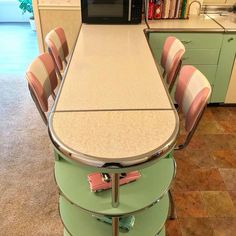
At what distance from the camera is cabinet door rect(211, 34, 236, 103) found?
2.30 metres

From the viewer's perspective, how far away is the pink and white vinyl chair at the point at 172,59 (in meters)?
1.64

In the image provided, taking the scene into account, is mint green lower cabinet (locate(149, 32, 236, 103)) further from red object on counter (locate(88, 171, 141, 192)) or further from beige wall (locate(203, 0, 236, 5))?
red object on counter (locate(88, 171, 141, 192))

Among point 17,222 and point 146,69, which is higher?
point 146,69

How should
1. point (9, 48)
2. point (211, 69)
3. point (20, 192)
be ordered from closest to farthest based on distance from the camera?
point (20, 192) → point (211, 69) → point (9, 48)


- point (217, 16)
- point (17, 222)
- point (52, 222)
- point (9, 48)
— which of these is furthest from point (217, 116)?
point (9, 48)

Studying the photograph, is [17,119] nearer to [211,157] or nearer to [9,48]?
[211,157]

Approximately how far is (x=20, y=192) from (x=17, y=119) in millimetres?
917

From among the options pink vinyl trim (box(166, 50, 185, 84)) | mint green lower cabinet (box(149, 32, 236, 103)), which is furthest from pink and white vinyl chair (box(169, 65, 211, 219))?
mint green lower cabinet (box(149, 32, 236, 103))

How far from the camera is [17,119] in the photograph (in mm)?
2494

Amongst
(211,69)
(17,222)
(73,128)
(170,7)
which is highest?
(170,7)

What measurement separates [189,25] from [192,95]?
129 cm

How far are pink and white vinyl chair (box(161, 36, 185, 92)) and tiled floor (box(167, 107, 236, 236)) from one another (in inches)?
26.6

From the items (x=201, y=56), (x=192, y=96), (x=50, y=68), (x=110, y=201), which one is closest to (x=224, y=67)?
(x=201, y=56)

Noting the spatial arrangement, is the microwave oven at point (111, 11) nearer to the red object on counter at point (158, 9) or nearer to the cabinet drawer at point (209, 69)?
the red object on counter at point (158, 9)
